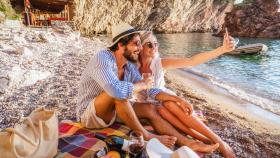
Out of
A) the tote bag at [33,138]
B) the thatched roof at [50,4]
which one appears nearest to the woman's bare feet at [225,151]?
the tote bag at [33,138]

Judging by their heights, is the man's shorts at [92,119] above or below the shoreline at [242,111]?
above

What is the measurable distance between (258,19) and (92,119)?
65920 mm

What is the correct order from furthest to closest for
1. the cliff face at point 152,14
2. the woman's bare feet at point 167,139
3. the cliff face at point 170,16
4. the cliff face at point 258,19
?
the cliff face at point 258,19, the cliff face at point 170,16, the cliff face at point 152,14, the woman's bare feet at point 167,139

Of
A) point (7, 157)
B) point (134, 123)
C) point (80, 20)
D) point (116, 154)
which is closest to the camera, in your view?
point (7, 157)

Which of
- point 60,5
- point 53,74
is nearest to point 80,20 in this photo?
point 60,5

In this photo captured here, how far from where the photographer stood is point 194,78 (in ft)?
48.7

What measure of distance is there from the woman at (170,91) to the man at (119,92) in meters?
0.15

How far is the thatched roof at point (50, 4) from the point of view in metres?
29.9

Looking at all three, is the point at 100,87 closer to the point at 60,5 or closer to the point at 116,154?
the point at 116,154

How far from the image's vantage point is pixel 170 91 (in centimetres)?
507

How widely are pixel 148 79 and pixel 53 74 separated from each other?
19.1 feet

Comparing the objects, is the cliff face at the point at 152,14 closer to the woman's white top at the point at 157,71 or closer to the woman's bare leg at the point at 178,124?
the woman's white top at the point at 157,71

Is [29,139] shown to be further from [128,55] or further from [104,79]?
[128,55]

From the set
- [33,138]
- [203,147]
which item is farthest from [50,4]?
[33,138]
